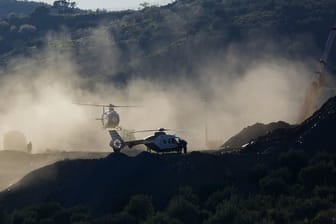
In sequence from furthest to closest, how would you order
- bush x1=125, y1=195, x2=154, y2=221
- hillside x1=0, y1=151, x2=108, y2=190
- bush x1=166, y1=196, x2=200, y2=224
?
hillside x1=0, y1=151, x2=108, y2=190, bush x1=125, y1=195, x2=154, y2=221, bush x1=166, y1=196, x2=200, y2=224

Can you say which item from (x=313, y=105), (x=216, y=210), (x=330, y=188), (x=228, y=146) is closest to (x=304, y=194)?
(x=330, y=188)

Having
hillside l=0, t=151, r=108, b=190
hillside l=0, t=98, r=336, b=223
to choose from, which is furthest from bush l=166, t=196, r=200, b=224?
hillside l=0, t=151, r=108, b=190

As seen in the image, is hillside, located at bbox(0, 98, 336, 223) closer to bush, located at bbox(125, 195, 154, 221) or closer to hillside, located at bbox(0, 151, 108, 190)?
bush, located at bbox(125, 195, 154, 221)

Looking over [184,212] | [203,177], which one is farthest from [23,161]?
[184,212]

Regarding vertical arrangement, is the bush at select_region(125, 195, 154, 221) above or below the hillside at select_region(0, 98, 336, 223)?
below

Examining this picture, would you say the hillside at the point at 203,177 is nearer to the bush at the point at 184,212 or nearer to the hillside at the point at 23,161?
the bush at the point at 184,212

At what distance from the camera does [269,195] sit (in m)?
77.1

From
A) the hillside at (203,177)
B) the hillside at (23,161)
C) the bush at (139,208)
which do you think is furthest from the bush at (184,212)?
the hillside at (23,161)

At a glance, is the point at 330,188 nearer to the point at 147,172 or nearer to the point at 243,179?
the point at 243,179

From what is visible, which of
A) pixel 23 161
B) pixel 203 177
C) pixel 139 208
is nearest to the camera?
pixel 139 208

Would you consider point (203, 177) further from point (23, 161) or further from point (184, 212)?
point (23, 161)

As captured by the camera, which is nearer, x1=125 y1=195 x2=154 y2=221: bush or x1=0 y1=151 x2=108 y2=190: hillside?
x1=125 y1=195 x2=154 y2=221: bush

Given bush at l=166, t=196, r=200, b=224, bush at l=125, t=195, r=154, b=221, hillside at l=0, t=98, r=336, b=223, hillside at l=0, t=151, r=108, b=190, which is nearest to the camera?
bush at l=166, t=196, r=200, b=224

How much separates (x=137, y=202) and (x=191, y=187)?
7.44 metres
